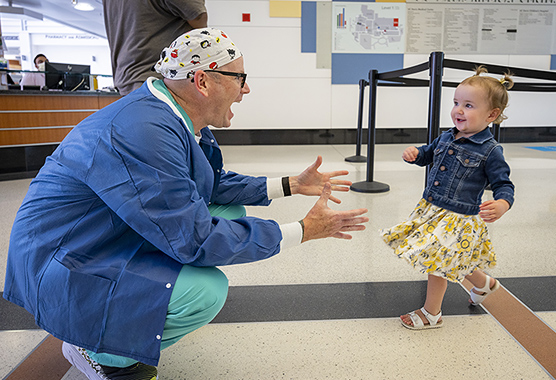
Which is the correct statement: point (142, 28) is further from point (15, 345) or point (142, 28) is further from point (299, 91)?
point (299, 91)

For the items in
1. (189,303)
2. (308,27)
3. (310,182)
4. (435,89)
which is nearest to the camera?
(189,303)

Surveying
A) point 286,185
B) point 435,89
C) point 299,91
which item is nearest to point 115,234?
point 286,185

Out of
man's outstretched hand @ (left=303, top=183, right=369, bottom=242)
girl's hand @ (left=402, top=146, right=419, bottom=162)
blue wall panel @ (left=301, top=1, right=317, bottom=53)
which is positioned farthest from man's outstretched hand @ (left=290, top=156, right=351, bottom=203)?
blue wall panel @ (left=301, top=1, right=317, bottom=53)

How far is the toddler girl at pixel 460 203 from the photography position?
4.10 feet

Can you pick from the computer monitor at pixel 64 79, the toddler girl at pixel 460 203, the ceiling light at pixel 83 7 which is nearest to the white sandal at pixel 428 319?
the toddler girl at pixel 460 203

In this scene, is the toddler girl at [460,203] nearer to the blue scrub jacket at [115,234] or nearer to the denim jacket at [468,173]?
the denim jacket at [468,173]

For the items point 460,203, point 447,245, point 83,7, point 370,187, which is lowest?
point 370,187

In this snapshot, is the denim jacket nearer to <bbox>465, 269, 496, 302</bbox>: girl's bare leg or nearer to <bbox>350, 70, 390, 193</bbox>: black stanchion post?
<bbox>465, 269, 496, 302</bbox>: girl's bare leg

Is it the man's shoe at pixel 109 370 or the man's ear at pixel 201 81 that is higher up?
the man's ear at pixel 201 81

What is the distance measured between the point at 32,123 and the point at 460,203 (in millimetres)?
3768

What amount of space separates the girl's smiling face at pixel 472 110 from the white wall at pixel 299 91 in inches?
194

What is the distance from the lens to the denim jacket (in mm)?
1244

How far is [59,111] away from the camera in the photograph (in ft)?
13.2

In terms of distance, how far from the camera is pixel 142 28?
1.74m
